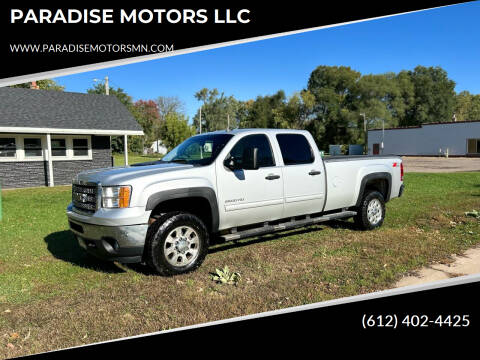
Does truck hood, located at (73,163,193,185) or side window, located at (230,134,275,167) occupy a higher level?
side window, located at (230,134,275,167)

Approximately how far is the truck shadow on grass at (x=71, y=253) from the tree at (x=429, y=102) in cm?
8111

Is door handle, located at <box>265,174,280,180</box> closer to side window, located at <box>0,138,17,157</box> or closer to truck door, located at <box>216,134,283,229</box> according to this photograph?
truck door, located at <box>216,134,283,229</box>

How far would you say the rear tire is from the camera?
6.76 metres

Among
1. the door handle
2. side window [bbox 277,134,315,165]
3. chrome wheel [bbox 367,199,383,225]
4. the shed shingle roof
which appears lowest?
chrome wheel [bbox 367,199,383,225]

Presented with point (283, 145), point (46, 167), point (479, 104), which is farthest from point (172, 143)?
point (479, 104)

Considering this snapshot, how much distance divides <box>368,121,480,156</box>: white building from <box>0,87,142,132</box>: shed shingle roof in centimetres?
4632

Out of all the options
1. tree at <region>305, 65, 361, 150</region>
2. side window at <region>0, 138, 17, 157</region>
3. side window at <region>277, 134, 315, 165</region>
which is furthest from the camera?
tree at <region>305, 65, 361, 150</region>

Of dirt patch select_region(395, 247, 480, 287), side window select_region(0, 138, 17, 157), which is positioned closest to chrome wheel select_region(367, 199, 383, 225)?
dirt patch select_region(395, 247, 480, 287)

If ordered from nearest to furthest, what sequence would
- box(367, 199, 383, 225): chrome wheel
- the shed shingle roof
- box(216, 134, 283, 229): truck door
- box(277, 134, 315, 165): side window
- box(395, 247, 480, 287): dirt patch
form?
box(395, 247, 480, 287): dirt patch
box(216, 134, 283, 229): truck door
box(277, 134, 315, 165): side window
box(367, 199, 383, 225): chrome wheel
the shed shingle roof

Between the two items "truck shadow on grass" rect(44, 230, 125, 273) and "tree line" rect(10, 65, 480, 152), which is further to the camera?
"tree line" rect(10, 65, 480, 152)

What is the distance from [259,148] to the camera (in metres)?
5.48

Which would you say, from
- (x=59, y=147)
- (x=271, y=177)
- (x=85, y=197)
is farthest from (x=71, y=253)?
(x=59, y=147)

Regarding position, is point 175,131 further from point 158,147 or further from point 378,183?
point 378,183

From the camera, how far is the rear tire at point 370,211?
266 inches
